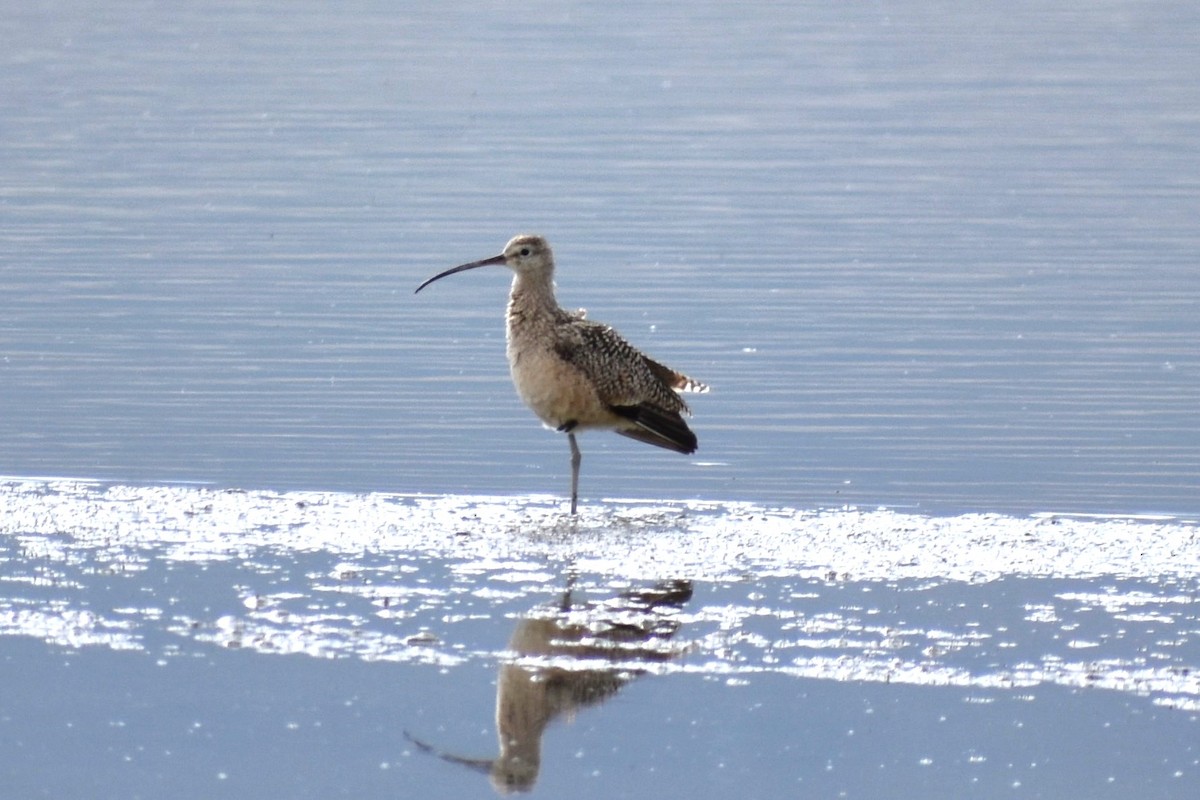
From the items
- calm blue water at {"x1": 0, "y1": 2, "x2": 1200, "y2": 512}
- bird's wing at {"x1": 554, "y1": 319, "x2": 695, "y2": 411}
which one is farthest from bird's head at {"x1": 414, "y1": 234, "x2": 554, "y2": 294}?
calm blue water at {"x1": 0, "y1": 2, "x2": 1200, "y2": 512}

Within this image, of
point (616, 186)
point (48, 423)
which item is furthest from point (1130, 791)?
point (616, 186)

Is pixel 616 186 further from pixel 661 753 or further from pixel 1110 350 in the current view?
pixel 661 753

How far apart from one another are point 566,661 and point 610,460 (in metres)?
3.54

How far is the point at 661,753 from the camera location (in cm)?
593

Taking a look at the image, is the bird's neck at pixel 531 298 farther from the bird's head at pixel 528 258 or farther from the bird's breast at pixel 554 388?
the bird's breast at pixel 554 388

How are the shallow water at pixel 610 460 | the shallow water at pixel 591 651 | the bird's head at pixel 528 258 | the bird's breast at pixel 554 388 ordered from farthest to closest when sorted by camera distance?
the bird's head at pixel 528 258 → the bird's breast at pixel 554 388 → the shallow water at pixel 610 460 → the shallow water at pixel 591 651

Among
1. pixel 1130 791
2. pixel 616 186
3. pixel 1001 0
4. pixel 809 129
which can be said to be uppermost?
pixel 1001 0

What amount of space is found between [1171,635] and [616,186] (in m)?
11.8

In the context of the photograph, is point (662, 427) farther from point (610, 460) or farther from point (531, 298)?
point (610, 460)

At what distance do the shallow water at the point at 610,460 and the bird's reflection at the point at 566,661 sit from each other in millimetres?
21

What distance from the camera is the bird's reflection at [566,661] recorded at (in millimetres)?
5938

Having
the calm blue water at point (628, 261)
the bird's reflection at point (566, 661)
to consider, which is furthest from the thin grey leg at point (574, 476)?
the bird's reflection at point (566, 661)

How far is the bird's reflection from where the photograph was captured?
5.94 meters

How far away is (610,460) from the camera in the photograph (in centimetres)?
1002
